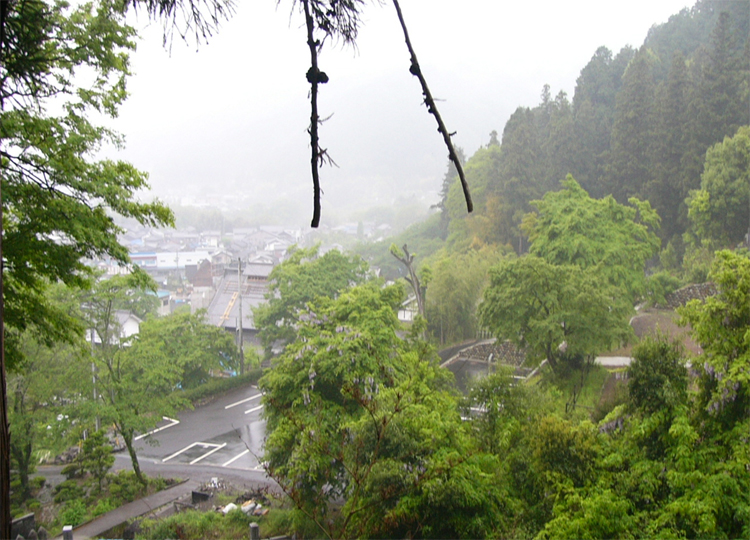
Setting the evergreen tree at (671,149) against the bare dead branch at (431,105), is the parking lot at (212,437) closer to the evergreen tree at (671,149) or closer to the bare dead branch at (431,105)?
the bare dead branch at (431,105)

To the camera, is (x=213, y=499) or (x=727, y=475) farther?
(x=213, y=499)

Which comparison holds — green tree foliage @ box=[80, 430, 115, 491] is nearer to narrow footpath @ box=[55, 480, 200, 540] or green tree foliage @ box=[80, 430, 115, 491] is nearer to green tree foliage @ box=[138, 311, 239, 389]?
narrow footpath @ box=[55, 480, 200, 540]

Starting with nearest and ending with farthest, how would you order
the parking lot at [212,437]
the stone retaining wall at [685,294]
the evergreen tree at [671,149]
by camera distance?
the parking lot at [212,437] < the stone retaining wall at [685,294] < the evergreen tree at [671,149]

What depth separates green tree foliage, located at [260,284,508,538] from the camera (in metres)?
4.11

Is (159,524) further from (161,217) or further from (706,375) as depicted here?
(706,375)

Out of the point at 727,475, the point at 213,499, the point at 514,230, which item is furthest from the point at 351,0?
the point at 514,230

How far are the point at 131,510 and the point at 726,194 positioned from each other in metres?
14.2

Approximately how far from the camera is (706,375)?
16.1 feet

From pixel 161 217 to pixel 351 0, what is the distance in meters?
2.97

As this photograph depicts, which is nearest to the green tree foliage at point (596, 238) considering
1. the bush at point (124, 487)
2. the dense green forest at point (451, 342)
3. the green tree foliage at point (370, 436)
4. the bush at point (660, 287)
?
the dense green forest at point (451, 342)

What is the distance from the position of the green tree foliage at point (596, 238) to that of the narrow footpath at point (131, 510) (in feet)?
29.2

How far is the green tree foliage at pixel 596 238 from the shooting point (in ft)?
42.2

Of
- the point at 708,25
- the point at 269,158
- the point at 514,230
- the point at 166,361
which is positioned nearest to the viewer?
the point at 166,361

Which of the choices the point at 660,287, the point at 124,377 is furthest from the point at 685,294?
the point at 124,377
